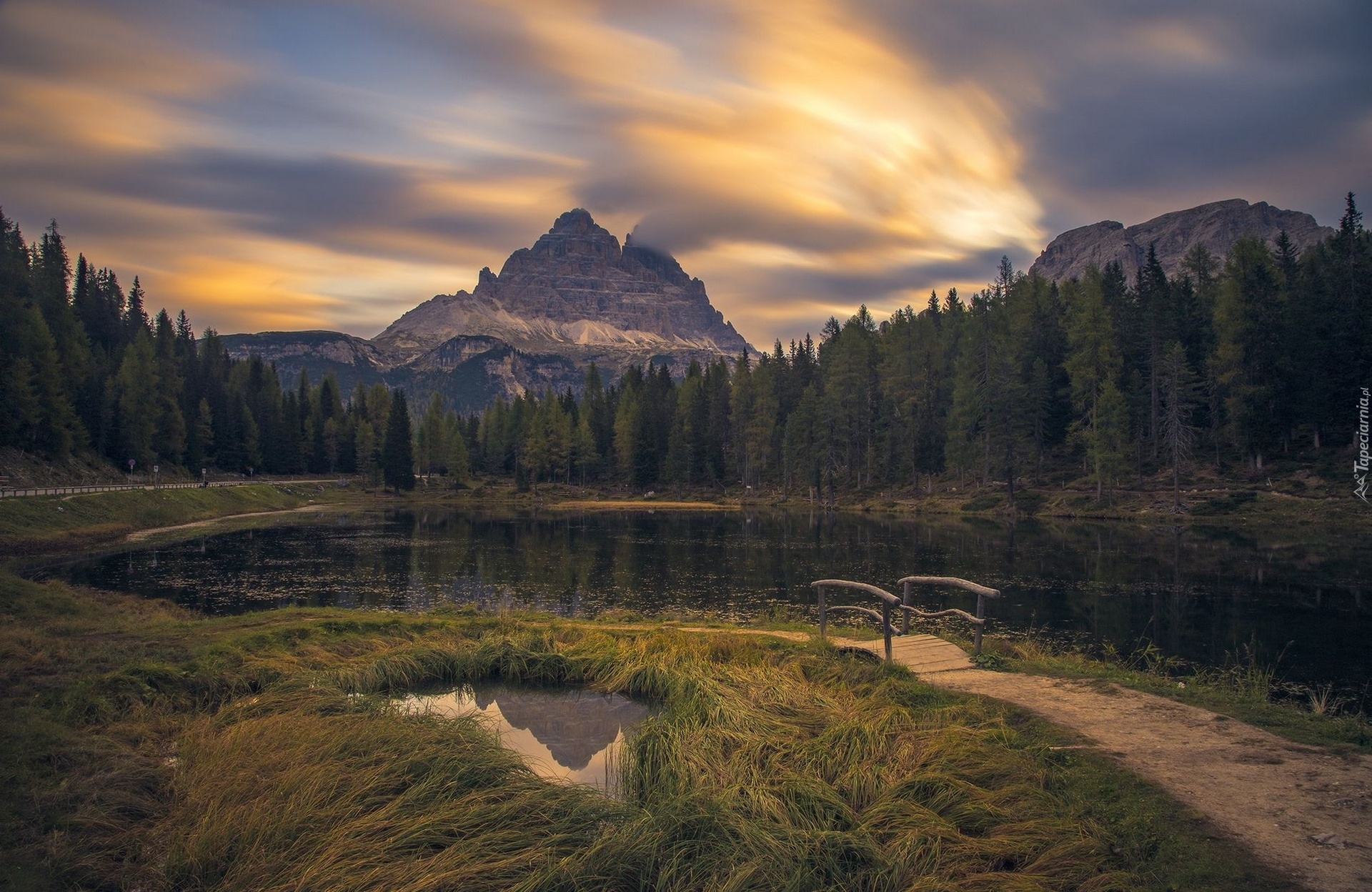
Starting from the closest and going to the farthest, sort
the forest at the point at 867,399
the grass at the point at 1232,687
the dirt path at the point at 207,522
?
the grass at the point at 1232,687
the dirt path at the point at 207,522
the forest at the point at 867,399

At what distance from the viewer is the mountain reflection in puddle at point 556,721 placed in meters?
10.2

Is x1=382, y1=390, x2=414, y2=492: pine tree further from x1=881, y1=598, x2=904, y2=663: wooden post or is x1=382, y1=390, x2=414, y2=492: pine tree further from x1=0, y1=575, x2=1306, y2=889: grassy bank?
x1=881, y1=598, x2=904, y2=663: wooden post

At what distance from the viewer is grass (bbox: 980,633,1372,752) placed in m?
10.1

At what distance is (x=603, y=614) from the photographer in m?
23.3

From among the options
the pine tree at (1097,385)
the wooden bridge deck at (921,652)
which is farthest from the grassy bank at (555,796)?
the pine tree at (1097,385)

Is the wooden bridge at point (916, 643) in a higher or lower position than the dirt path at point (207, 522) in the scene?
higher

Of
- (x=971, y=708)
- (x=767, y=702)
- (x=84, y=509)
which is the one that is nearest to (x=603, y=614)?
(x=767, y=702)

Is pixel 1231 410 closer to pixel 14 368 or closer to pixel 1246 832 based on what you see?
pixel 1246 832

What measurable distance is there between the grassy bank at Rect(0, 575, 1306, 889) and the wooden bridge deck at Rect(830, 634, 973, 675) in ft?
4.25

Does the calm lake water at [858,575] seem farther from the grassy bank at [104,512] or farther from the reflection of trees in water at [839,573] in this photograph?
the grassy bank at [104,512]

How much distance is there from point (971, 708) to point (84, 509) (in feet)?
204

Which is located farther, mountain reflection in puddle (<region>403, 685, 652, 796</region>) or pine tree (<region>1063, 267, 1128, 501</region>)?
pine tree (<region>1063, 267, 1128, 501</region>)

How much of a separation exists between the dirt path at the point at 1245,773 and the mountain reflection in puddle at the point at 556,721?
18.8ft

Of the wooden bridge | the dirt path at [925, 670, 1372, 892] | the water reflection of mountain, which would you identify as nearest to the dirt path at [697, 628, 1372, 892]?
the dirt path at [925, 670, 1372, 892]
